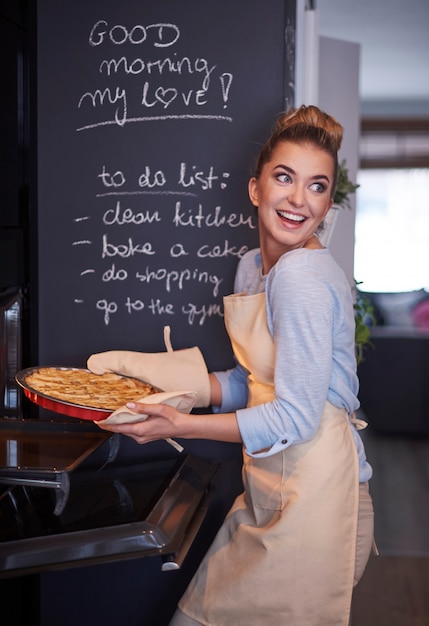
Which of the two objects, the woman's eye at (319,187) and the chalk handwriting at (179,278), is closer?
the woman's eye at (319,187)

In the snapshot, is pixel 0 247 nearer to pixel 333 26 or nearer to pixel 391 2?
pixel 391 2

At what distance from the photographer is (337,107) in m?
3.65

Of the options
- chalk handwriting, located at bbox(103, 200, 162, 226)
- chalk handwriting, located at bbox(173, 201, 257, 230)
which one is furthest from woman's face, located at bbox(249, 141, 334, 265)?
chalk handwriting, located at bbox(103, 200, 162, 226)

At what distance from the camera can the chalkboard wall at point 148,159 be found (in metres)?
1.86

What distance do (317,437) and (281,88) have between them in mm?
861

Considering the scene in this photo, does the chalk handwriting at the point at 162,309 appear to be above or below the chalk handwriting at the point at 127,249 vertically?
below

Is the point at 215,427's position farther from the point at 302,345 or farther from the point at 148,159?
the point at 148,159

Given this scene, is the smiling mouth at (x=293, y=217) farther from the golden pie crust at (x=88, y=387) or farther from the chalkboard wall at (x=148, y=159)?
the golden pie crust at (x=88, y=387)

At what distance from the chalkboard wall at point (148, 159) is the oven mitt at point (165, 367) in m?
0.15

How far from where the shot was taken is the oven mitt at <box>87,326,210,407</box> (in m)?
1.73

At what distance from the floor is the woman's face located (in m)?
1.63

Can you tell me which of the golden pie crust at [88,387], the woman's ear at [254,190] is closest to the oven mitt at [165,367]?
the golden pie crust at [88,387]

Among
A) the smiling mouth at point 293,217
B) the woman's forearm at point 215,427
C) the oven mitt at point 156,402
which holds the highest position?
the smiling mouth at point 293,217

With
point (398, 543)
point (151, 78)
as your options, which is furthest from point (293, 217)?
point (398, 543)
